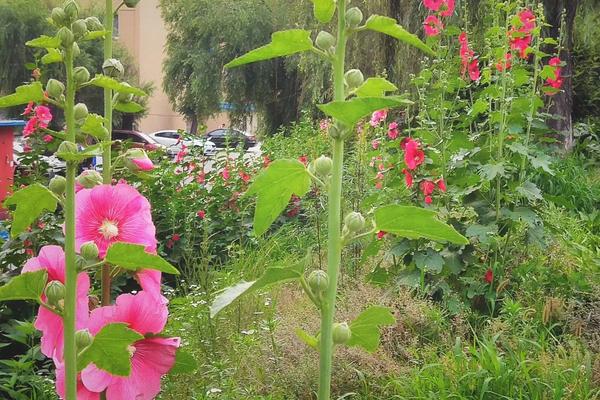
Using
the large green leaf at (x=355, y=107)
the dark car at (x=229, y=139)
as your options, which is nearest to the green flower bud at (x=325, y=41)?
the large green leaf at (x=355, y=107)

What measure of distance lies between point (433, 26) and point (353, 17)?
10.5 ft

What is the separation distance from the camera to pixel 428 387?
8.96ft

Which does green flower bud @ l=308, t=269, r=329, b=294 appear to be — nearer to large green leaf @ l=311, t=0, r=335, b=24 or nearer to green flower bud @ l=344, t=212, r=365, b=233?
green flower bud @ l=344, t=212, r=365, b=233

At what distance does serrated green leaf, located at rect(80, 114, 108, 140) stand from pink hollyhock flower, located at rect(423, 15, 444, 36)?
3.10 metres

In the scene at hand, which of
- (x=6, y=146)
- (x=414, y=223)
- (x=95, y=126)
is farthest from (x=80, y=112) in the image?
(x=6, y=146)

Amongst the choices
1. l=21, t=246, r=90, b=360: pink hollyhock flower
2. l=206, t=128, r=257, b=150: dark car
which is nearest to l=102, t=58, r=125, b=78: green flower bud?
l=21, t=246, r=90, b=360: pink hollyhock flower

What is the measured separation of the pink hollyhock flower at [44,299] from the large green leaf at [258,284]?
0.20m

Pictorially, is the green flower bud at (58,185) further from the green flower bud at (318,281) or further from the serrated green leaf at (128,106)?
the green flower bud at (318,281)

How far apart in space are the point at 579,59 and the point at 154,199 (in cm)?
1007

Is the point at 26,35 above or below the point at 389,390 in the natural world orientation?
above

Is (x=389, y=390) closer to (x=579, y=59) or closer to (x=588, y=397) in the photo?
(x=588, y=397)

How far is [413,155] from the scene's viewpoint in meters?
3.81

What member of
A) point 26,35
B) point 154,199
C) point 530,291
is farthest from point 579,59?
point 26,35

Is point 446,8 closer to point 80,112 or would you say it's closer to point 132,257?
point 80,112
